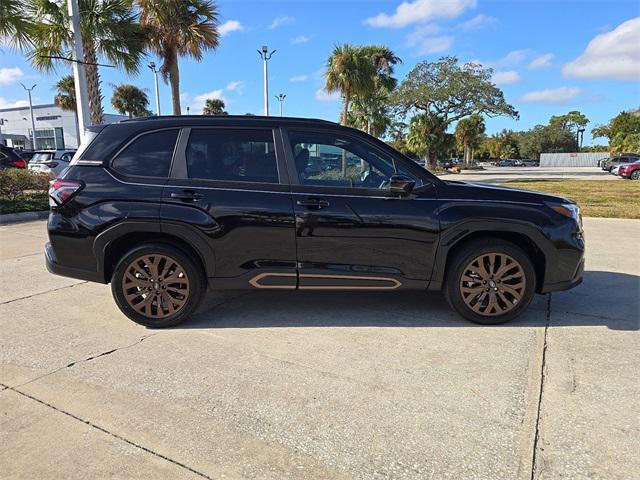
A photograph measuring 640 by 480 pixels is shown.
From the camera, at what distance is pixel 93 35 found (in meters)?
14.5

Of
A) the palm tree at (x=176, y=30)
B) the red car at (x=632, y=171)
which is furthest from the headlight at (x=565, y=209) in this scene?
the red car at (x=632, y=171)

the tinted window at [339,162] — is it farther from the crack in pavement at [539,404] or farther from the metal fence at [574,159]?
the metal fence at [574,159]

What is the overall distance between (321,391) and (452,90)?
4270 cm

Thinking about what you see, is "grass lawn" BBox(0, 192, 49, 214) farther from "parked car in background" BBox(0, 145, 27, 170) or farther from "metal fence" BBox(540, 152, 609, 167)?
"metal fence" BBox(540, 152, 609, 167)

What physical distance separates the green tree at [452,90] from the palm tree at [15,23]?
111ft

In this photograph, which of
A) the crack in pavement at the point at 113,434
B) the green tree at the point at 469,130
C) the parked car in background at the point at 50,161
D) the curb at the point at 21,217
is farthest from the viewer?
the green tree at the point at 469,130

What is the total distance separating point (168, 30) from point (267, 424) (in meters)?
17.9

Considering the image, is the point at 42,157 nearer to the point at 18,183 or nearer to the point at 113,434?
the point at 18,183

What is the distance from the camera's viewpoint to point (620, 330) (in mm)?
4059

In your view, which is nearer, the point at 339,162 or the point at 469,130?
the point at 339,162

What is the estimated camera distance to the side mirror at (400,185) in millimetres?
3934

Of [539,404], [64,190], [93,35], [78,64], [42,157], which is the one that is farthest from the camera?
[42,157]

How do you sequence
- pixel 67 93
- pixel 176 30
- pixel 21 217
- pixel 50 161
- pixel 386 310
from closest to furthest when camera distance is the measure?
pixel 386 310
pixel 21 217
pixel 176 30
pixel 50 161
pixel 67 93

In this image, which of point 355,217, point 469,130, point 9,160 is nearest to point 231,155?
point 355,217
